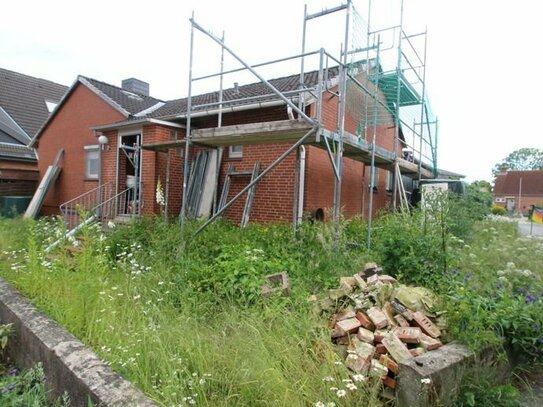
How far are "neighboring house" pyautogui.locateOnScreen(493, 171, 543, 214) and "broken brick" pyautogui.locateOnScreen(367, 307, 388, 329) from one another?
196 ft

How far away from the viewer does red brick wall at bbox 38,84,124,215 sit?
1171cm

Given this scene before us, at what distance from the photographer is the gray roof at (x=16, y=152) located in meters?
15.2

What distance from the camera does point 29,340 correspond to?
2.92 meters

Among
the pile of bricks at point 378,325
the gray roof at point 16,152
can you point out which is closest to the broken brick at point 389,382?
the pile of bricks at point 378,325

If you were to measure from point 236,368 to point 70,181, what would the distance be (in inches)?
Result: 469

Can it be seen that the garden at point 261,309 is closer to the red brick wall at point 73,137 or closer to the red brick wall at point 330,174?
the red brick wall at point 330,174

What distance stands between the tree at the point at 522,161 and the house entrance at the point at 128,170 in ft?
285

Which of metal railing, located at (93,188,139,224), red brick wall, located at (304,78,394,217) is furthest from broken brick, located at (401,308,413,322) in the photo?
metal railing, located at (93,188,139,224)

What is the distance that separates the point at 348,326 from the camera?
2996 mm

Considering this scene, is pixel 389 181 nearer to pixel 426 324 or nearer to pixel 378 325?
pixel 426 324

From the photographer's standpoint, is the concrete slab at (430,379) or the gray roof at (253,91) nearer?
the concrete slab at (430,379)

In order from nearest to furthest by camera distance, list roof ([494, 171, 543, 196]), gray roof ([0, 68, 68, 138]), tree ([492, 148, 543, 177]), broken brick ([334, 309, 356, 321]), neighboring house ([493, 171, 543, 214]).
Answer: broken brick ([334, 309, 356, 321]), gray roof ([0, 68, 68, 138]), neighboring house ([493, 171, 543, 214]), roof ([494, 171, 543, 196]), tree ([492, 148, 543, 177])

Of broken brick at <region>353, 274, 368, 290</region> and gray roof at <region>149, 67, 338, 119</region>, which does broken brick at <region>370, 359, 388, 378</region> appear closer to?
broken brick at <region>353, 274, 368, 290</region>

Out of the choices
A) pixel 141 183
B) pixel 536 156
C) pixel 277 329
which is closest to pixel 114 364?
pixel 277 329
